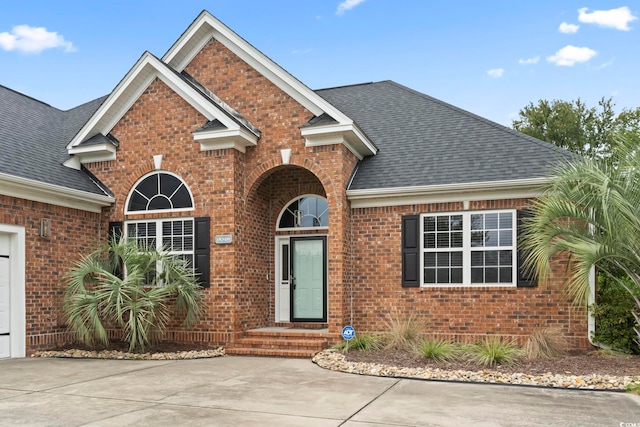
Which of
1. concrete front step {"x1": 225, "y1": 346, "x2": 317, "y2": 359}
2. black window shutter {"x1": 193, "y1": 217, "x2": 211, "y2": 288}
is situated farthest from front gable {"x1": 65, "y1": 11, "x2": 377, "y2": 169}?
concrete front step {"x1": 225, "y1": 346, "x2": 317, "y2": 359}

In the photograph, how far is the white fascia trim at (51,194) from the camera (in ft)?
34.6

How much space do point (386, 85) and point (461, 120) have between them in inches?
144

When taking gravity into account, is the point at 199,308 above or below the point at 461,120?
below

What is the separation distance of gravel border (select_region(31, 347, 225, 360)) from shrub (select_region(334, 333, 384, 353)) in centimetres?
254

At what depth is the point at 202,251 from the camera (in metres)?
11.8

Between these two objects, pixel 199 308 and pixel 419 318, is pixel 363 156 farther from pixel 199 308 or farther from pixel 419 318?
pixel 199 308

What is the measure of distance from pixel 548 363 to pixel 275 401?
469 centimetres

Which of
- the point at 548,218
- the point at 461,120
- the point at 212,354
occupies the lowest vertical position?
the point at 212,354

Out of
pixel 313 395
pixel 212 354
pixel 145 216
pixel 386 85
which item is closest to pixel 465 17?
pixel 386 85

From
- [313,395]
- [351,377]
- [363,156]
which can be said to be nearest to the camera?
[313,395]

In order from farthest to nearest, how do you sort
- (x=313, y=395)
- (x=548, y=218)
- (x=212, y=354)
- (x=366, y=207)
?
1. (x=366, y=207)
2. (x=212, y=354)
3. (x=548, y=218)
4. (x=313, y=395)

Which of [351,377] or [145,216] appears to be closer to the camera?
[351,377]

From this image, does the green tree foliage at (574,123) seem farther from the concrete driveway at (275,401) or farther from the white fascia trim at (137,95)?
the concrete driveway at (275,401)

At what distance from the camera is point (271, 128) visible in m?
12.2
